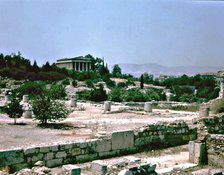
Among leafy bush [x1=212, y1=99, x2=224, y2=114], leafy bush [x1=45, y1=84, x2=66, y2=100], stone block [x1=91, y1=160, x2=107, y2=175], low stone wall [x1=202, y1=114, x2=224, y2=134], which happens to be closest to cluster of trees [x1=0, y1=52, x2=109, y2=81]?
leafy bush [x1=45, y1=84, x2=66, y2=100]

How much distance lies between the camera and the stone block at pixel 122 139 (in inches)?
478

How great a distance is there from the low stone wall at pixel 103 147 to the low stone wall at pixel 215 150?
2.77 m

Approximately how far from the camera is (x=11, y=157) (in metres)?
9.64

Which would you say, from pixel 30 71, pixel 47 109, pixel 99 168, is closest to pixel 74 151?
pixel 99 168

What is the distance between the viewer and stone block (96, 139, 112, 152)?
11.7 meters

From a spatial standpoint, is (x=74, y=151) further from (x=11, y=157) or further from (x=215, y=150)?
(x=215, y=150)

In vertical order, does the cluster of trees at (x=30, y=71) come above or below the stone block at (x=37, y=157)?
above

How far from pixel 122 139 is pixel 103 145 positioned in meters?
0.85

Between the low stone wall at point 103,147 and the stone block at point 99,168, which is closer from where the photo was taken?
the stone block at point 99,168

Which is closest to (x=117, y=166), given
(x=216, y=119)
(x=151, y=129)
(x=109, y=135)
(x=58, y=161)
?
(x=58, y=161)

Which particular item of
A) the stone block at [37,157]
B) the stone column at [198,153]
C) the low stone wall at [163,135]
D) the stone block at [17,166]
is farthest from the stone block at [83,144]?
the stone column at [198,153]

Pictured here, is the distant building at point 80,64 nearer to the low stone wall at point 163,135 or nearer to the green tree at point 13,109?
the green tree at point 13,109

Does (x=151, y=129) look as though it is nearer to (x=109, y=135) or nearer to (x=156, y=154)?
(x=156, y=154)

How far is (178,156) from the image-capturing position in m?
12.3
